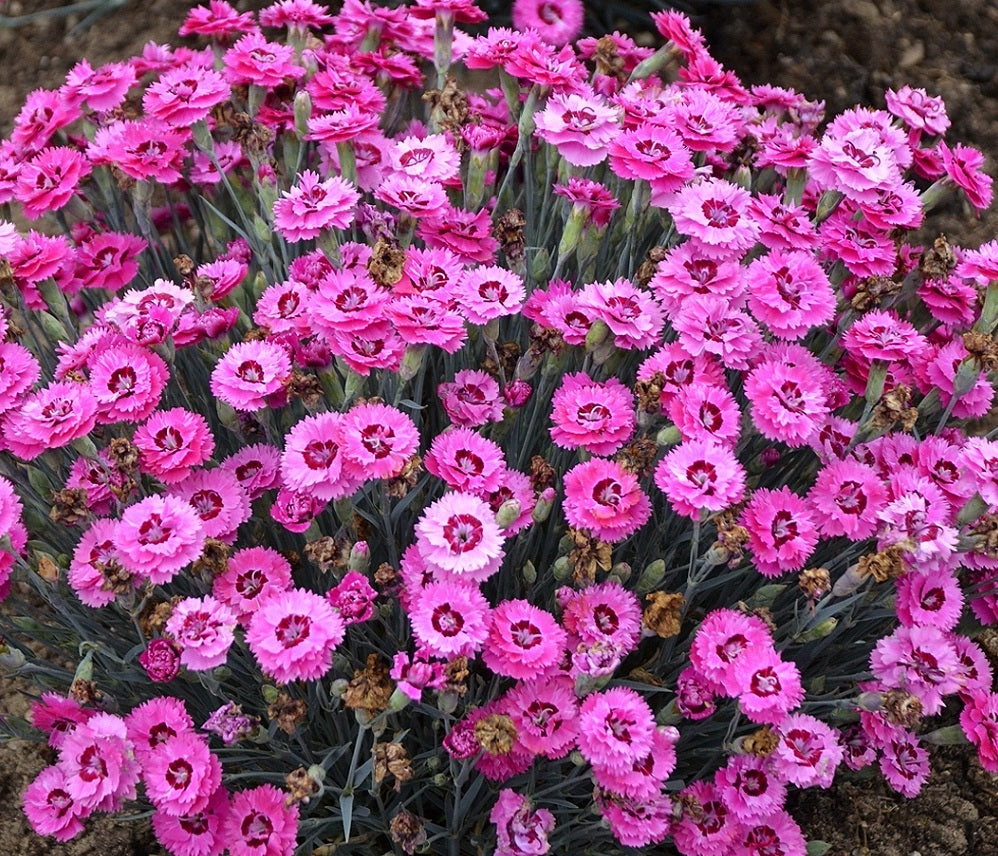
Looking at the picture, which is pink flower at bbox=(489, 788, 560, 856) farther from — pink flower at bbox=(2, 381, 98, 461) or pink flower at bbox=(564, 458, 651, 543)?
pink flower at bbox=(2, 381, 98, 461)

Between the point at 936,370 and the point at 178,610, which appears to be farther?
the point at 936,370

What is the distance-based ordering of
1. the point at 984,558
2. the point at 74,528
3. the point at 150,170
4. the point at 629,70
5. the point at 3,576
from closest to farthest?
the point at 3,576
the point at 984,558
the point at 74,528
the point at 150,170
the point at 629,70

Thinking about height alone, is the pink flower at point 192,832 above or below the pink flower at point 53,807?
below

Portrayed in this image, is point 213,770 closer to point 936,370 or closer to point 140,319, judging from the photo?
point 140,319

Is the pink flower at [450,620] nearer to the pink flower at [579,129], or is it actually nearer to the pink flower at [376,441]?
the pink flower at [376,441]

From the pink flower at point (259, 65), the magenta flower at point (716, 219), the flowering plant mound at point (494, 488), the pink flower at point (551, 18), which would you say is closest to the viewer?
the flowering plant mound at point (494, 488)

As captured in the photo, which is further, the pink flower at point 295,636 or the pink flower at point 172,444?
the pink flower at point 172,444

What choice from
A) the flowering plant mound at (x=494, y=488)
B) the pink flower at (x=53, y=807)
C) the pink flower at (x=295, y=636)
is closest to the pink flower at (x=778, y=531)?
the flowering plant mound at (x=494, y=488)

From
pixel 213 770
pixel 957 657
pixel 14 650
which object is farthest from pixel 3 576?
pixel 957 657
